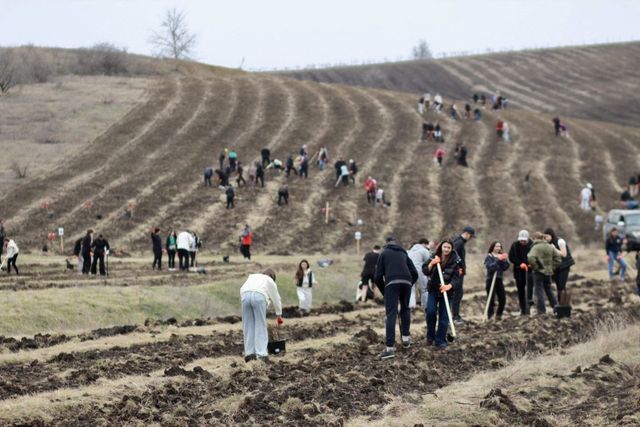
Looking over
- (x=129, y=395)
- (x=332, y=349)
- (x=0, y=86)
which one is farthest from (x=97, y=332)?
(x=0, y=86)

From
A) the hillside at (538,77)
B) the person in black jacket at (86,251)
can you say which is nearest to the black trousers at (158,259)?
the person in black jacket at (86,251)

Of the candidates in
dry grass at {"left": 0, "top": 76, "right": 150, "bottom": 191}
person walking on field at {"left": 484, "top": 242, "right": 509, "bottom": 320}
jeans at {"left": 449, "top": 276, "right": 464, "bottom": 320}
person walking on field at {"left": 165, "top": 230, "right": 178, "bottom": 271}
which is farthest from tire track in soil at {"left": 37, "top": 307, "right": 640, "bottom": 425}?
dry grass at {"left": 0, "top": 76, "right": 150, "bottom": 191}

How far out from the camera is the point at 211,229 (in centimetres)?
4950

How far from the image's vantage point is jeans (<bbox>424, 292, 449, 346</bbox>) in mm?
18219

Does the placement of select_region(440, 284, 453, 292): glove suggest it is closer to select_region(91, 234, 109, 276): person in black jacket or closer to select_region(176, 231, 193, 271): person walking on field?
select_region(91, 234, 109, 276): person in black jacket

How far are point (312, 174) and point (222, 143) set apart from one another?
8.28 m

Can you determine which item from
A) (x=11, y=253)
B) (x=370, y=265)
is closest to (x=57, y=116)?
(x=11, y=253)

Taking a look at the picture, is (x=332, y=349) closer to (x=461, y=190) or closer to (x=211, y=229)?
(x=211, y=229)

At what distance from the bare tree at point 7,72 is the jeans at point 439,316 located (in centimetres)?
6606

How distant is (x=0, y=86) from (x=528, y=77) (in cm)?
6557

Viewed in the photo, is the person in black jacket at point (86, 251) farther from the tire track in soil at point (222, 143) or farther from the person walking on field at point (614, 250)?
the person walking on field at point (614, 250)

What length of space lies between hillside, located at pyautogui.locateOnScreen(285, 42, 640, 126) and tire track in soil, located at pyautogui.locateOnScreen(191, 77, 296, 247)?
27865 mm

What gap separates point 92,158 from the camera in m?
63.0

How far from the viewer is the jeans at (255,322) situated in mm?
17062
